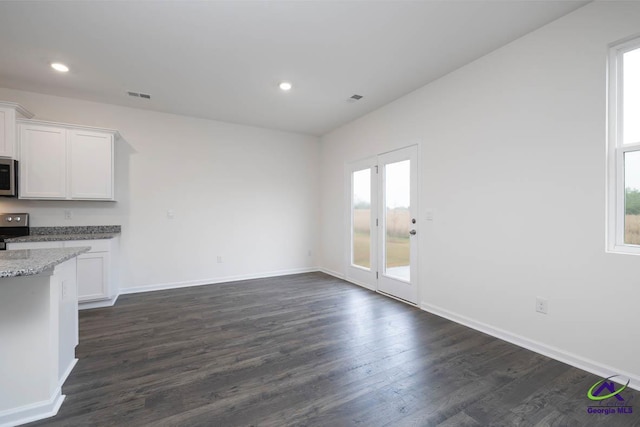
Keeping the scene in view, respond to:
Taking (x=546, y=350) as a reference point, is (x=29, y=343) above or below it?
above

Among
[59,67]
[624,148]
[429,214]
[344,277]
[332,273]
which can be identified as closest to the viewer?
[624,148]

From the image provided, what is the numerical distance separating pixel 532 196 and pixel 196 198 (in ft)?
15.1

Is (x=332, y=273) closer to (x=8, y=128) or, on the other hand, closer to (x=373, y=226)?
(x=373, y=226)

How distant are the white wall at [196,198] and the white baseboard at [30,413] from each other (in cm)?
285

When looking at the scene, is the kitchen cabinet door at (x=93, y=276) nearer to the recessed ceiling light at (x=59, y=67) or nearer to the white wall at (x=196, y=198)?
the white wall at (x=196, y=198)

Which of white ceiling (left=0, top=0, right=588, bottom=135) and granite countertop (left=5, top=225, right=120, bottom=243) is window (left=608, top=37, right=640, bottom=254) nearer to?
white ceiling (left=0, top=0, right=588, bottom=135)

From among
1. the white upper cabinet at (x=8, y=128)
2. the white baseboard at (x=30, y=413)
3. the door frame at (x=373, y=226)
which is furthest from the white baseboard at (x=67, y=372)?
the door frame at (x=373, y=226)

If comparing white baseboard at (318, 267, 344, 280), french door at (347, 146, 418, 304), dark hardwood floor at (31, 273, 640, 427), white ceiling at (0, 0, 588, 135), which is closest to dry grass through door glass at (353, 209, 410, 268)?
french door at (347, 146, 418, 304)

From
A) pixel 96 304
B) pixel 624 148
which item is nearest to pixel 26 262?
pixel 96 304

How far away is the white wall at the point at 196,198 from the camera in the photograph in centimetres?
407

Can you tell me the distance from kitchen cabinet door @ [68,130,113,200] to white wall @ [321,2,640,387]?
425cm

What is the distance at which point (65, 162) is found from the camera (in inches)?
142

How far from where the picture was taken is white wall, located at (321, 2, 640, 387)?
2.10 m

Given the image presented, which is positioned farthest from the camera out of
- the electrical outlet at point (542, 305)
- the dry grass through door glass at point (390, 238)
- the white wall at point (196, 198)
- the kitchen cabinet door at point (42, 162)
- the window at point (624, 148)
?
the white wall at point (196, 198)
